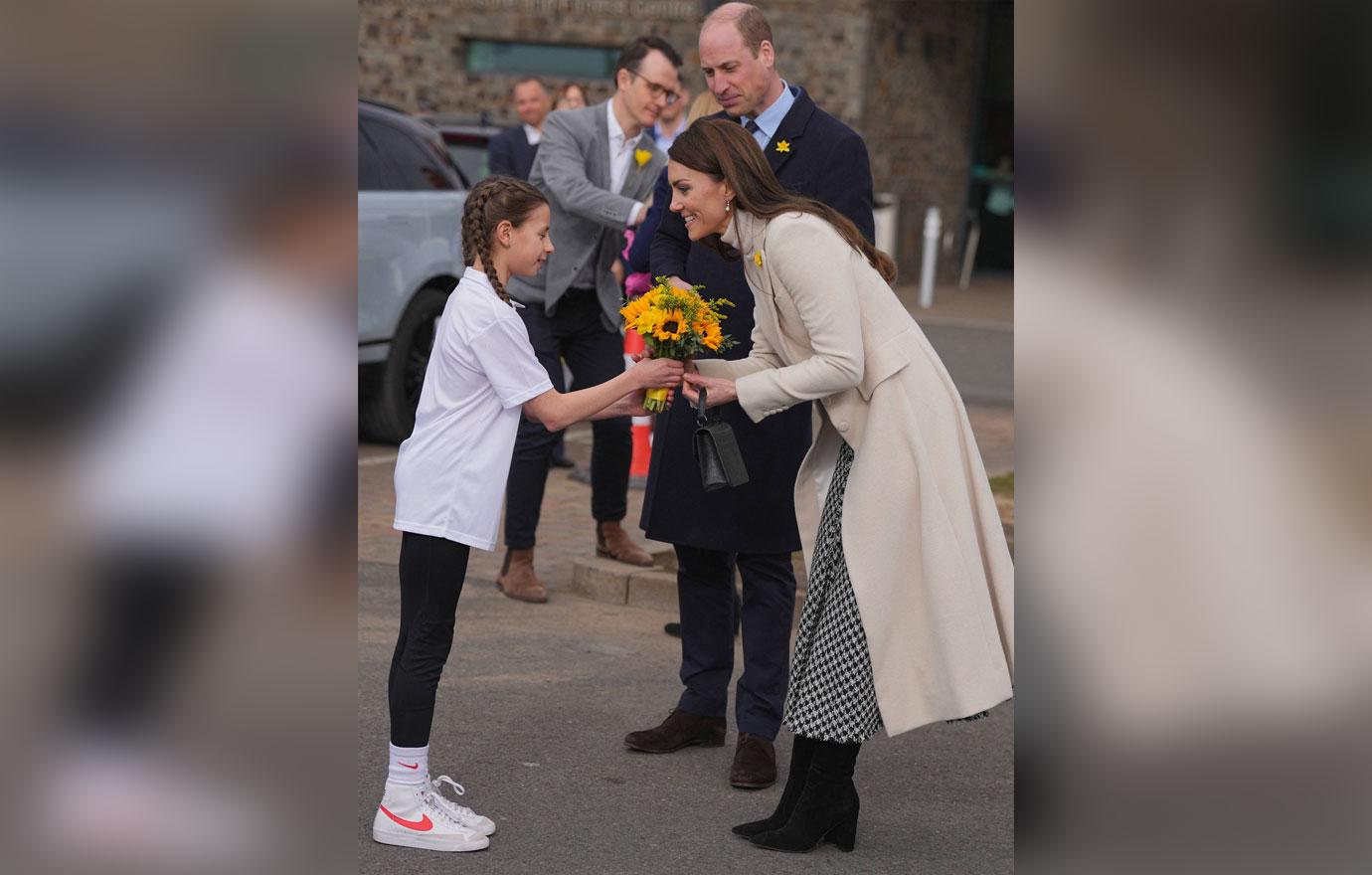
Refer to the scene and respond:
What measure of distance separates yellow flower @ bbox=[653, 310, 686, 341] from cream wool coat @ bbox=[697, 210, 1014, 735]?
214 mm

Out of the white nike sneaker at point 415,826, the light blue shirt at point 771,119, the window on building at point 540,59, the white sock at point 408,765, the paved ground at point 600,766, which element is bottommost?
the paved ground at point 600,766

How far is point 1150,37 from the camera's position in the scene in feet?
6.37

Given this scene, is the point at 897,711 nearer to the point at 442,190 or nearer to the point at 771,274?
the point at 771,274

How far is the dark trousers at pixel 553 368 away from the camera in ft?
22.3

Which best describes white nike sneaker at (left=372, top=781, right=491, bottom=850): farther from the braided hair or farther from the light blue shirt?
the light blue shirt

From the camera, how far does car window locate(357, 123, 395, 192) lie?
32.1 ft

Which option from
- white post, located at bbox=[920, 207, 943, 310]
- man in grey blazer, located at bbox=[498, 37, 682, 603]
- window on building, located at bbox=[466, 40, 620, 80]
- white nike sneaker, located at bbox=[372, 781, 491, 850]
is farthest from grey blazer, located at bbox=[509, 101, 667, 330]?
window on building, located at bbox=[466, 40, 620, 80]

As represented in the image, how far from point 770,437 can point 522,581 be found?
2286mm

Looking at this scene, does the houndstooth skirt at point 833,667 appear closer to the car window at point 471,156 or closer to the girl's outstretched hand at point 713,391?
the girl's outstretched hand at point 713,391

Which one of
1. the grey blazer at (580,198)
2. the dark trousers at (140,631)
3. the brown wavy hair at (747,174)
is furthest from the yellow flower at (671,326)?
the dark trousers at (140,631)

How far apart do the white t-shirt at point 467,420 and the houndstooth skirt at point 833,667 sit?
0.84m

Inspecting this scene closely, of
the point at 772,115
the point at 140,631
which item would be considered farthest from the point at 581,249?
the point at 140,631

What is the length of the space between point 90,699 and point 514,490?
16.8 feet

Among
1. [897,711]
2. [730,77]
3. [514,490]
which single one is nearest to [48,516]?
[897,711]
